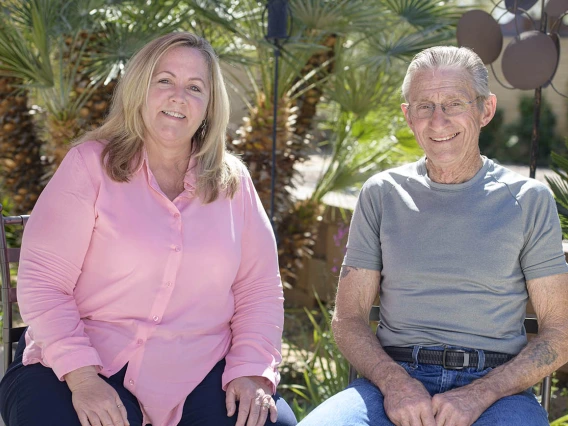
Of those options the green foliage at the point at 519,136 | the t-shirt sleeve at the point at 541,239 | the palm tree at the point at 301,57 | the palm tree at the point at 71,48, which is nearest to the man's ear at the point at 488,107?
the t-shirt sleeve at the point at 541,239

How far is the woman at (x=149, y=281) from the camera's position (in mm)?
2039

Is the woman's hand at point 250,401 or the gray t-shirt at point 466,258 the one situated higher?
the gray t-shirt at point 466,258

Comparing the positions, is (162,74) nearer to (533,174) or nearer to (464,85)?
(464,85)

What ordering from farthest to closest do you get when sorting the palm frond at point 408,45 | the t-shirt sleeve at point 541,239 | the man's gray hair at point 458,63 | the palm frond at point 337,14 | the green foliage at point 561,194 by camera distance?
the palm frond at point 337,14, the palm frond at point 408,45, the green foliage at point 561,194, the man's gray hair at point 458,63, the t-shirt sleeve at point 541,239

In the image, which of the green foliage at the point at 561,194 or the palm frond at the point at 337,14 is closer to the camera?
the green foliage at the point at 561,194

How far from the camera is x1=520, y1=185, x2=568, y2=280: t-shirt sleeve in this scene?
2.14m

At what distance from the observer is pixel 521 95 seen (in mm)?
16922

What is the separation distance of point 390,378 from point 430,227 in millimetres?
442

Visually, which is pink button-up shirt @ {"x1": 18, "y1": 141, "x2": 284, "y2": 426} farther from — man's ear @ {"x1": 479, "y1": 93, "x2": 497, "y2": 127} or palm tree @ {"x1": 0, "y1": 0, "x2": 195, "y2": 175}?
palm tree @ {"x1": 0, "y1": 0, "x2": 195, "y2": 175}

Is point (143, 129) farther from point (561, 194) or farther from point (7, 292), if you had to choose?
point (561, 194)

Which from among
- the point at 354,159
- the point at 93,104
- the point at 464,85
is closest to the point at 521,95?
the point at 354,159

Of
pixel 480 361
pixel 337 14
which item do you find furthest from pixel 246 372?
pixel 337 14

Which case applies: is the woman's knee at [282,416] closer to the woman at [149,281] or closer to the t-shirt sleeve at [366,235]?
the woman at [149,281]

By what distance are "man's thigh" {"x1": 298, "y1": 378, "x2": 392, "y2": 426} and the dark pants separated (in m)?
0.13
